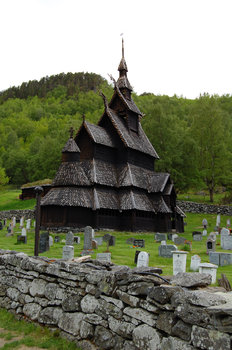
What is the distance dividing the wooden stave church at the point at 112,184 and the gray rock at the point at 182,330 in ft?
75.6

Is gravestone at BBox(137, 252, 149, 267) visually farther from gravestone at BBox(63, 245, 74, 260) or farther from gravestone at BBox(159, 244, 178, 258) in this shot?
gravestone at BBox(159, 244, 178, 258)

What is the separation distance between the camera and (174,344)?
4.39m

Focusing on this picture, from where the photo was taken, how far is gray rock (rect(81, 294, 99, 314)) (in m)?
5.99

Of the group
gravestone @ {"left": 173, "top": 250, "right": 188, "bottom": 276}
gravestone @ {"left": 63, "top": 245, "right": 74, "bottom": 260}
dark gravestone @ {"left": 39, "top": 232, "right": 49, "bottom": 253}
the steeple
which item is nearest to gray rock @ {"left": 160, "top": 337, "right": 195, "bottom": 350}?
gravestone @ {"left": 173, "top": 250, "right": 188, "bottom": 276}

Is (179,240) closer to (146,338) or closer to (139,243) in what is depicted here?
(139,243)

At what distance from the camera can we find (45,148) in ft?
219

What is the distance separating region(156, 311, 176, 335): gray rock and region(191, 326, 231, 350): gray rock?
1.30 feet

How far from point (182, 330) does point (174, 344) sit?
238 millimetres

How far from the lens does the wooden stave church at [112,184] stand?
92.2 feet

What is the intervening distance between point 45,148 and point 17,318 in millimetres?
60763

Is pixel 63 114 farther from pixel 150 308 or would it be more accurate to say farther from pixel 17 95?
pixel 150 308

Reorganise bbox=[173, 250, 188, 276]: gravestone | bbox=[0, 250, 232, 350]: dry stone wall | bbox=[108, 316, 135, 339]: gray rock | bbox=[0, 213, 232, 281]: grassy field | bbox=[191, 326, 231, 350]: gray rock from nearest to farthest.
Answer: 1. bbox=[191, 326, 231, 350]: gray rock
2. bbox=[0, 250, 232, 350]: dry stone wall
3. bbox=[108, 316, 135, 339]: gray rock
4. bbox=[173, 250, 188, 276]: gravestone
5. bbox=[0, 213, 232, 281]: grassy field

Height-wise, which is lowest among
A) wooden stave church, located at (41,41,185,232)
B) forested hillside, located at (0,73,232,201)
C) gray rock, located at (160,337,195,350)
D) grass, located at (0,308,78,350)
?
grass, located at (0,308,78,350)

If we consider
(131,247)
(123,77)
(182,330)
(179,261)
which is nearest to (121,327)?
(182,330)
